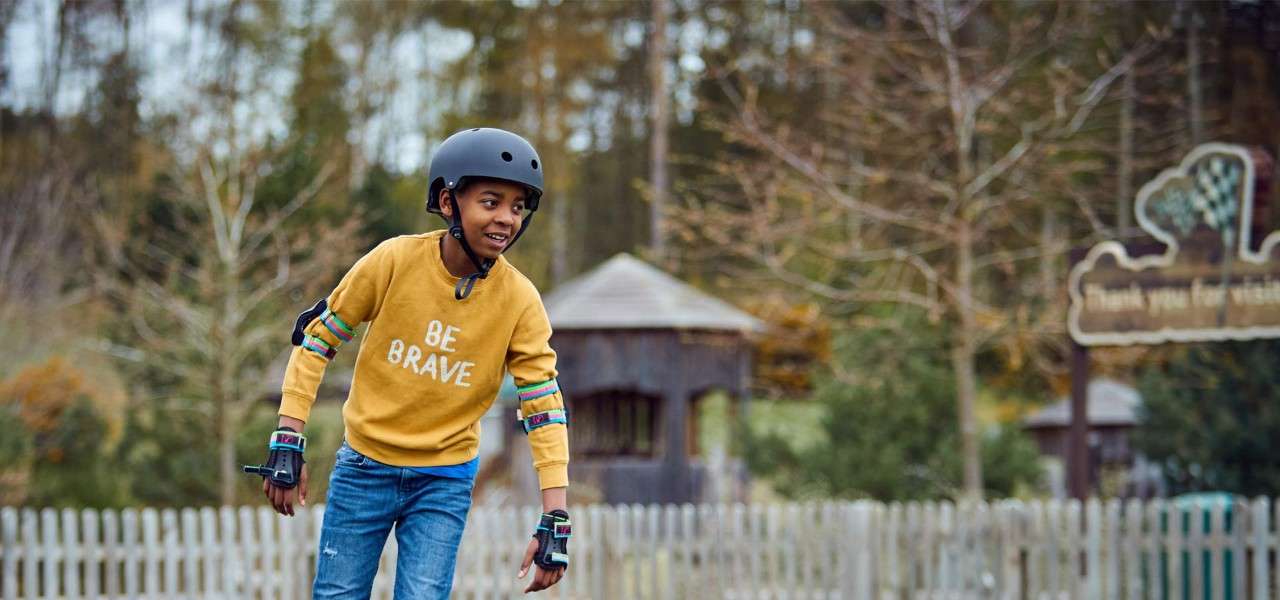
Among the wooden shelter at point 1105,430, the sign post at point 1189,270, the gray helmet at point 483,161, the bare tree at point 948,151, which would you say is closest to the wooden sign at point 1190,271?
the sign post at point 1189,270

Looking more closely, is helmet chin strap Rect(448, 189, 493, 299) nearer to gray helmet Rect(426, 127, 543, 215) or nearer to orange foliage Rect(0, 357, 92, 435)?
gray helmet Rect(426, 127, 543, 215)

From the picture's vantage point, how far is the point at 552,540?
3191mm

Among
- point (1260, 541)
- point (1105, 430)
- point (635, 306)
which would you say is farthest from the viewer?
point (1105, 430)

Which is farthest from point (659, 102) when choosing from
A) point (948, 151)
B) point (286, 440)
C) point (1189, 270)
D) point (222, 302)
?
point (286, 440)

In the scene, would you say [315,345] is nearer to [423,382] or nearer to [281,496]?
[423,382]

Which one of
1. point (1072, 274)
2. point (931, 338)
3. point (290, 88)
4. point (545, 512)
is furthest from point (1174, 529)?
point (290, 88)

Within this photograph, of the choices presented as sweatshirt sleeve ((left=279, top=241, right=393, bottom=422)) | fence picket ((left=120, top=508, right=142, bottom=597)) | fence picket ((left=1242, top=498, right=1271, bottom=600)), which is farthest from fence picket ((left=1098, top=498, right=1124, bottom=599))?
fence picket ((left=120, top=508, right=142, bottom=597))

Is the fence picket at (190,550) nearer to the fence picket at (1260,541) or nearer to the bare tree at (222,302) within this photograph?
the bare tree at (222,302)

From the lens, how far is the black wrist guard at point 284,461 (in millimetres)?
3139

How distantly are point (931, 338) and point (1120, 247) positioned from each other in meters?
3.07

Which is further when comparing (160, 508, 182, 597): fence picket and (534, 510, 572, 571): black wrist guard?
(160, 508, 182, 597): fence picket

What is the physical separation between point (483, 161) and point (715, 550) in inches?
225

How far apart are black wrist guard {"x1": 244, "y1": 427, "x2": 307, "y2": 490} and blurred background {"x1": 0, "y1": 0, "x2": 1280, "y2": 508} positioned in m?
6.61

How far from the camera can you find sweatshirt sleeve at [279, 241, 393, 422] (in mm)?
3316
